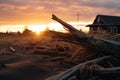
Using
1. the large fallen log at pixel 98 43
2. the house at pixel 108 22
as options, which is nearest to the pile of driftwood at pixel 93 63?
the large fallen log at pixel 98 43

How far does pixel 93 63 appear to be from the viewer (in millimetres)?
5961

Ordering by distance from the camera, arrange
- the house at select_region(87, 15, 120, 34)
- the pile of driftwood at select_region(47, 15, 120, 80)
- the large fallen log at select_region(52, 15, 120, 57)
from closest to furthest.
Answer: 1. the pile of driftwood at select_region(47, 15, 120, 80)
2. the large fallen log at select_region(52, 15, 120, 57)
3. the house at select_region(87, 15, 120, 34)

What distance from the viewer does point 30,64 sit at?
772 cm

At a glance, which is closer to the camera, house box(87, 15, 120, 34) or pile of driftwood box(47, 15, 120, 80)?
pile of driftwood box(47, 15, 120, 80)

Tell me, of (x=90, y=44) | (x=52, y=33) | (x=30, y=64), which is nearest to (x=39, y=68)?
(x=30, y=64)

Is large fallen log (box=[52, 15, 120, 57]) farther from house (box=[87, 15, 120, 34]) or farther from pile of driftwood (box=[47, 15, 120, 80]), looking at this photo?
house (box=[87, 15, 120, 34])

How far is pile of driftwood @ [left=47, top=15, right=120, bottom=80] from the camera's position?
5.21 m

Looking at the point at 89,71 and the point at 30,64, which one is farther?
the point at 30,64

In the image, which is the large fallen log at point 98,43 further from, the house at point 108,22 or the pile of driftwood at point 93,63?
the house at point 108,22

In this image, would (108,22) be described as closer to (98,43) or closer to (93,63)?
(98,43)

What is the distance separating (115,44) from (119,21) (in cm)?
3552

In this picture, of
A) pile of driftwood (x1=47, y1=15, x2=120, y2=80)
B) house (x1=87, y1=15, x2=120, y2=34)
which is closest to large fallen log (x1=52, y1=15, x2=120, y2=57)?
pile of driftwood (x1=47, y1=15, x2=120, y2=80)

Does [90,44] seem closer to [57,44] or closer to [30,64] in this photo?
[30,64]

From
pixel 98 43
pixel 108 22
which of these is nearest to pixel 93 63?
pixel 98 43
